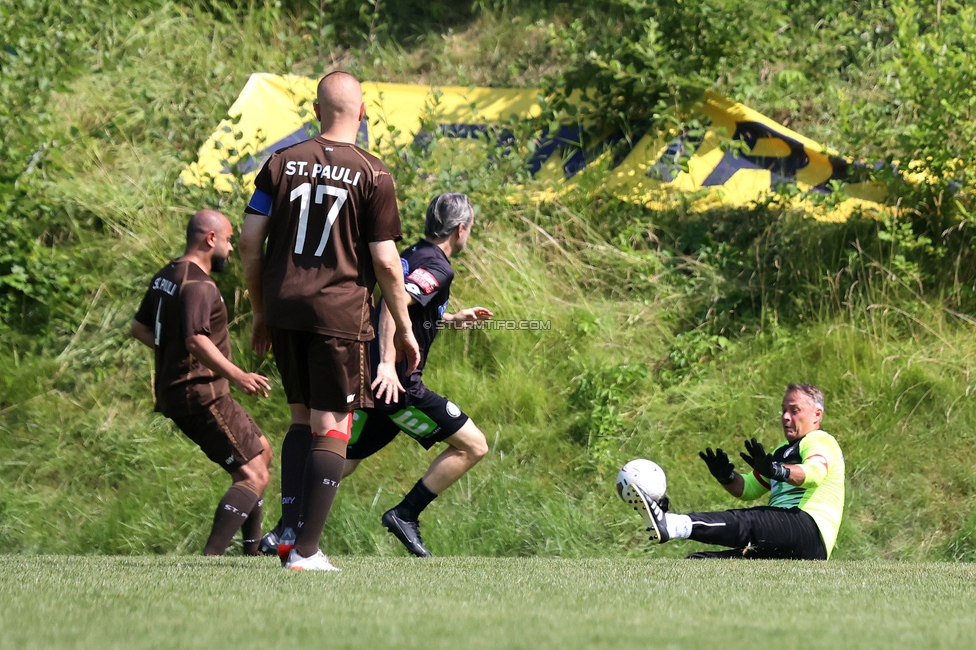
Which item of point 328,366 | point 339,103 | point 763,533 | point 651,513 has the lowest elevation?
point 763,533

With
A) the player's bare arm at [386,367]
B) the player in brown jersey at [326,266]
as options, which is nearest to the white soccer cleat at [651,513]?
the player's bare arm at [386,367]

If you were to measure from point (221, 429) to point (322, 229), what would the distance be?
7.93ft

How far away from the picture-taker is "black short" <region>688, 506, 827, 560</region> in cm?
629

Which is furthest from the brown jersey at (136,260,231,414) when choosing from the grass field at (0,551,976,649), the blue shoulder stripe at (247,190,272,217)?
the blue shoulder stripe at (247,190,272,217)

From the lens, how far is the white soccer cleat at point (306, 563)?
4750mm

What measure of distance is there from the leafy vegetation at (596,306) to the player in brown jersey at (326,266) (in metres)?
3.38

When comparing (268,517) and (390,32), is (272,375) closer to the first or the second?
(268,517)

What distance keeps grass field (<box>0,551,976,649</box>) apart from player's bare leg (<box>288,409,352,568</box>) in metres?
0.15

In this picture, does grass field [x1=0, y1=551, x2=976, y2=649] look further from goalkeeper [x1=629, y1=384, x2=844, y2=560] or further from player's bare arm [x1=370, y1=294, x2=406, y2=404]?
goalkeeper [x1=629, y1=384, x2=844, y2=560]

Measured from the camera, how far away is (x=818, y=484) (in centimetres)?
650

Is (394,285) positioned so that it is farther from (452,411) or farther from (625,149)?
(625,149)

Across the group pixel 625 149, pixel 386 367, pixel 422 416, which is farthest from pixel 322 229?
pixel 625 149

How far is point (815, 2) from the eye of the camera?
11.9 meters

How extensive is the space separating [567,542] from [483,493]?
777 mm
